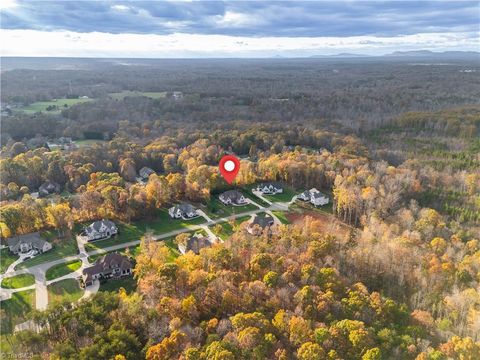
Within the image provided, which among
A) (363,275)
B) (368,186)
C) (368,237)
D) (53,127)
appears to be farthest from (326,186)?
(53,127)

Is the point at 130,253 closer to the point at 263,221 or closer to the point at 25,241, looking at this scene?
the point at 25,241

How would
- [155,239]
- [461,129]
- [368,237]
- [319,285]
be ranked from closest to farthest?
[319,285] → [368,237] → [155,239] → [461,129]

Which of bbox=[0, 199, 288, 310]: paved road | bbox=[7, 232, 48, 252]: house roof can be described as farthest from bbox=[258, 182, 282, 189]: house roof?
bbox=[7, 232, 48, 252]: house roof

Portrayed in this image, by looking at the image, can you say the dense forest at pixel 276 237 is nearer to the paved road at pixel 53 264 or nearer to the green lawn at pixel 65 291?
the paved road at pixel 53 264

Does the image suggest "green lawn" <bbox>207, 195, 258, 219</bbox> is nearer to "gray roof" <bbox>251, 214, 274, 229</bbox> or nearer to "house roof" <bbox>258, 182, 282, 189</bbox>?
"gray roof" <bbox>251, 214, 274, 229</bbox>

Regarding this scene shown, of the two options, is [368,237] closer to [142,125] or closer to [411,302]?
[411,302]

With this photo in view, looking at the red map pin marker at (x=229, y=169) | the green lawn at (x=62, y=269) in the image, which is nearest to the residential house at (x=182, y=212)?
the red map pin marker at (x=229, y=169)

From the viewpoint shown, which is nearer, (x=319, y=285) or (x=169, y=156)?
(x=319, y=285)
